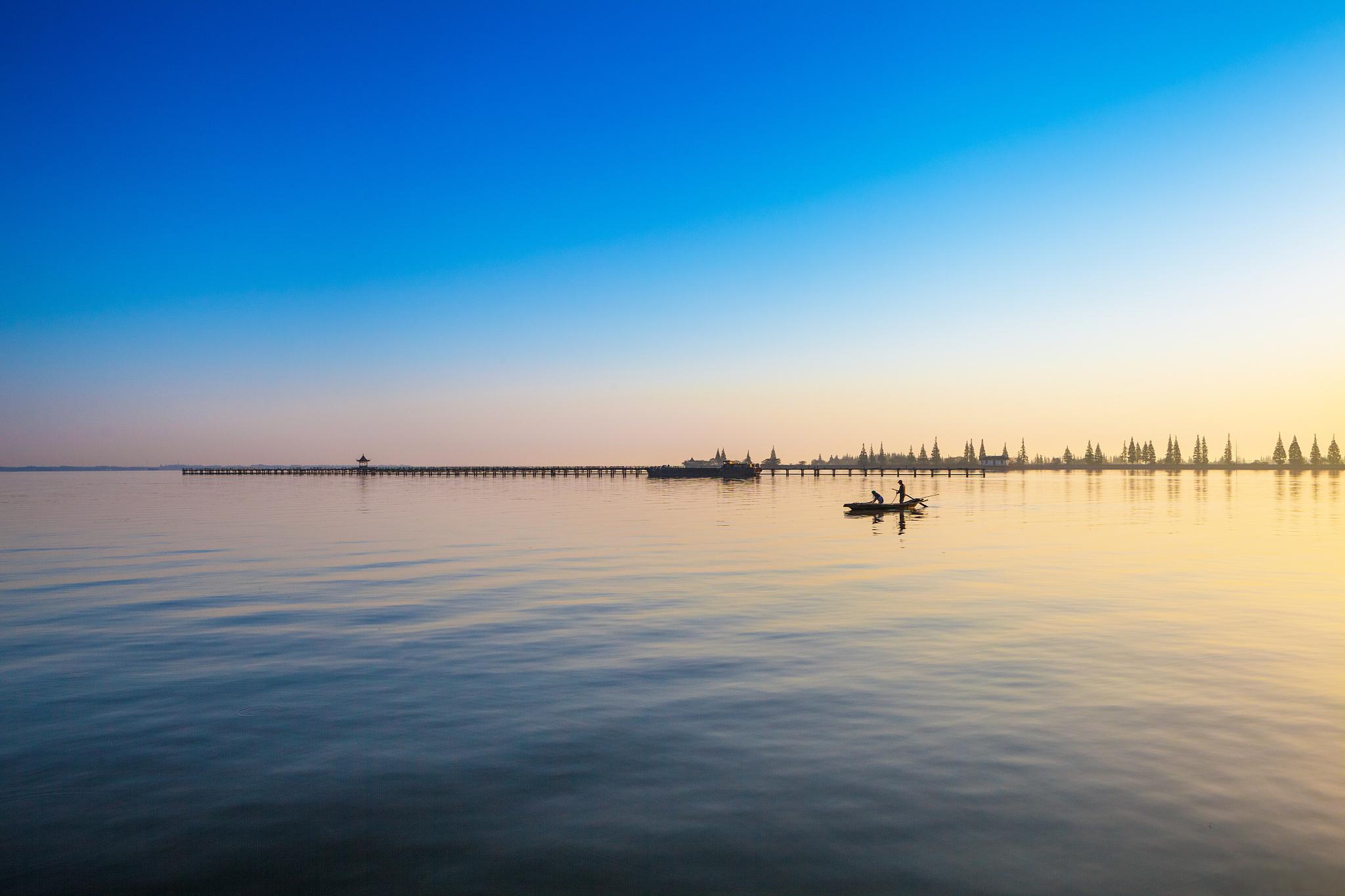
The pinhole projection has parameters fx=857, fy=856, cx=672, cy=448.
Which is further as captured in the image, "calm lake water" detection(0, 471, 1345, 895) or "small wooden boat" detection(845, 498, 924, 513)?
"small wooden boat" detection(845, 498, 924, 513)

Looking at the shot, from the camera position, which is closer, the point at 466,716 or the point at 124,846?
the point at 124,846

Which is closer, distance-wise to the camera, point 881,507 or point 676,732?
point 676,732

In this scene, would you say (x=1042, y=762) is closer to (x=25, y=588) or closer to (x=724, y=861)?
(x=724, y=861)

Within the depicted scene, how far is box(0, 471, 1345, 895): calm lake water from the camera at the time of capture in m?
8.70

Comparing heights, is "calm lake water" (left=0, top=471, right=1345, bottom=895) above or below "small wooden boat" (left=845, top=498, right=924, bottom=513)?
below

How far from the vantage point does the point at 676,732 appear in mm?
13000

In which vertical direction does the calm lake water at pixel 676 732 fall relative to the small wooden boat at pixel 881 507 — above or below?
below

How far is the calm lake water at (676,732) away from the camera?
8695 mm

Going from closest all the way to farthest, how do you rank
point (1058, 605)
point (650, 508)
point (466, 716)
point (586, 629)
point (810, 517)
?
point (466, 716) → point (586, 629) → point (1058, 605) → point (810, 517) → point (650, 508)

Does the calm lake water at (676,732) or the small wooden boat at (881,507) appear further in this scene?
the small wooden boat at (881,507)

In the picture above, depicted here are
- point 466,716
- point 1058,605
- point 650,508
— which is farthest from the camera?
point 650,508

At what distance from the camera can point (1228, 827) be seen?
371 inches

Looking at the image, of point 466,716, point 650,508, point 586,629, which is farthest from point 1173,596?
point 650,508

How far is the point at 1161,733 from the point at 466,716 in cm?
1075
